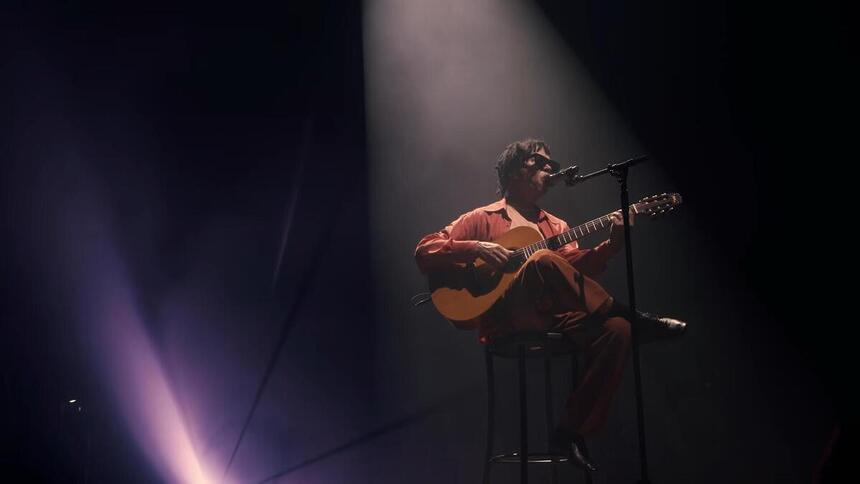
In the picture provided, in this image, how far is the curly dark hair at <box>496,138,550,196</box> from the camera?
13.5 feet

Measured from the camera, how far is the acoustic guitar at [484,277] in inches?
144

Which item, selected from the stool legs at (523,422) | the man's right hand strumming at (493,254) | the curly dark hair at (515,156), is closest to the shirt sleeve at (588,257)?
the man's right hand strumming at (493,254)

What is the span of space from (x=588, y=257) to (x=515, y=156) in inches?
28.5

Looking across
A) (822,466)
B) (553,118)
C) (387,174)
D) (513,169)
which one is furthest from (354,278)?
(822,466)

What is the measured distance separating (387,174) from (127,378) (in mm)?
1861

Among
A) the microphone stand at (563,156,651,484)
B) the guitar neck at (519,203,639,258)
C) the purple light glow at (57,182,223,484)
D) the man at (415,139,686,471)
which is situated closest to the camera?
the microphone stand at (563,156,651,484)

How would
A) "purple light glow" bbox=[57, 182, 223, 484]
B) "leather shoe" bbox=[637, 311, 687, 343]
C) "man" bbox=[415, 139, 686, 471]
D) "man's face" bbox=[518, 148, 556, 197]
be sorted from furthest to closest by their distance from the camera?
"purple light glow" bbox=[57, 182, 223, 484], "man's face" bbox=[518, 148, 556, 197], "leather shoe" bbox=[637, 311, 687, 343], "man" bbox=[415, 139, 686, 471]

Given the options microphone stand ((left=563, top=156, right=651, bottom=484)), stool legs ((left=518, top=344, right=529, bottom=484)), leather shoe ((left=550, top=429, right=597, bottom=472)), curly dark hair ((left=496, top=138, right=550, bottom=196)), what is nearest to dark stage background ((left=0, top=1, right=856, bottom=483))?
curly dark hair ((left=496, top=138, right=550, bottom=196))

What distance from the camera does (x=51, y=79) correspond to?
4402 mm

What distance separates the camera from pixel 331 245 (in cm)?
452

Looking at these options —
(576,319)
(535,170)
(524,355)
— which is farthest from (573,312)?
(535,170)

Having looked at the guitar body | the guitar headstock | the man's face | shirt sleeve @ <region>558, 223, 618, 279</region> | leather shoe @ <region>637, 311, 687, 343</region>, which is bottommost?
leather shoe @ <region>637, 311, 687, 343</region>

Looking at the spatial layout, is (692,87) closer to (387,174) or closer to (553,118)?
(553,118)

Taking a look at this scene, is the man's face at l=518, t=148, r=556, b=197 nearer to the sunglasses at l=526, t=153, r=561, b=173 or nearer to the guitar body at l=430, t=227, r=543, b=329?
the sunglasses at l=526, t=153, r=561, b=173
